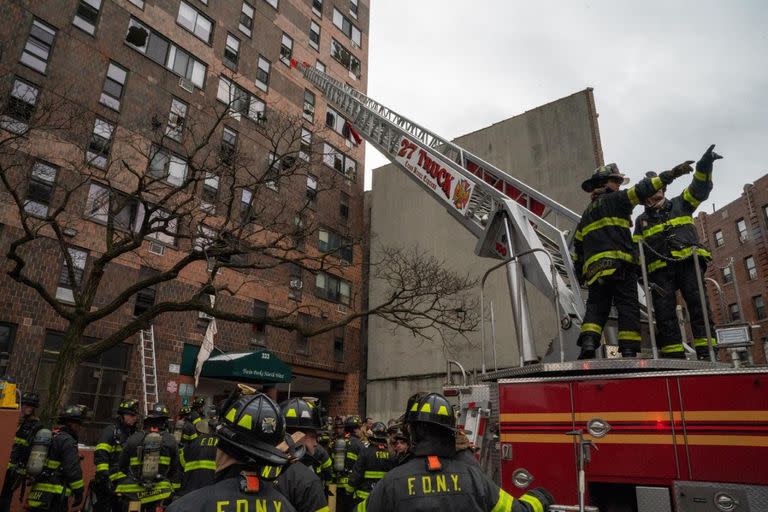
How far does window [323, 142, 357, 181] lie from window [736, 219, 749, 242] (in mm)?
24851

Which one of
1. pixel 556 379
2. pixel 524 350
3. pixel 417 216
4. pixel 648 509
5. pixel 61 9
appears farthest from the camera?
pixel 417 216

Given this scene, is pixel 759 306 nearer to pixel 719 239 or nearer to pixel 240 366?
pixel 719 239

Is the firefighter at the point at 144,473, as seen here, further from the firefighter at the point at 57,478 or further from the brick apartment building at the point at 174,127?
the brick apartment building at the point at 174,127

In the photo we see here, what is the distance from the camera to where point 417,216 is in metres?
26.8

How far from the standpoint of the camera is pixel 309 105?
89.8 feet

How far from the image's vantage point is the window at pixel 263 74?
24866 millimetres

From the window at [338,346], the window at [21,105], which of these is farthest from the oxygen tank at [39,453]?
the window at [338,346]

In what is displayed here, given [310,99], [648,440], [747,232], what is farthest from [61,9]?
[747,232]

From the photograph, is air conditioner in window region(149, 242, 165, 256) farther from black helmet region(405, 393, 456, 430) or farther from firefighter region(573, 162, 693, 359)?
black helmet region(405, 393, 456, 430)

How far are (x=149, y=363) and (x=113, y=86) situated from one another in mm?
10003

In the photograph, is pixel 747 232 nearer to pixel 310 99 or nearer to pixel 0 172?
pixel 310 99

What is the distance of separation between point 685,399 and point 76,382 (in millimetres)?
16878

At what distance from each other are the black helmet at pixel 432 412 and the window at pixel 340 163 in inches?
999

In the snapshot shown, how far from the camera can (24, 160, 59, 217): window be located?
16203 millimetres
